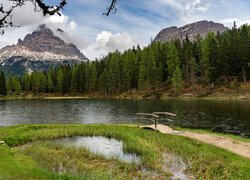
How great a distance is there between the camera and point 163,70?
147 m

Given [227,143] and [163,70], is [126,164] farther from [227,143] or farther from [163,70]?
[163,70]

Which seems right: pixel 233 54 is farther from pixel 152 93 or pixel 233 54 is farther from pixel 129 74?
pixel 129 74

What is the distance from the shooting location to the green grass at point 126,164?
62.3 ft

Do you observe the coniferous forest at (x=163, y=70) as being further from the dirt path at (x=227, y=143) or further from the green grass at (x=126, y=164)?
the green grass at (x=126, y=164)

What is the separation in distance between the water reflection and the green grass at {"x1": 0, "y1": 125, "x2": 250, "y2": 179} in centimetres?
81

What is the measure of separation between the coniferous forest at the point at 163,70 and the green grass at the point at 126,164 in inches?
3696

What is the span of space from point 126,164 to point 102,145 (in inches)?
368

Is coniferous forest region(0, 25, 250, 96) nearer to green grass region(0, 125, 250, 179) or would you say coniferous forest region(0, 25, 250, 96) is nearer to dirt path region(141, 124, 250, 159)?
dirt path region(141, 124, 250, 159)

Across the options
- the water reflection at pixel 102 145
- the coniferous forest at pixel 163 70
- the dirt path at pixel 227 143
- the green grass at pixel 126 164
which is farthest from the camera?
the coniferous forest at pixel 163 70

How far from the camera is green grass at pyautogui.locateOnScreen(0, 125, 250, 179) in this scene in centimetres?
1900

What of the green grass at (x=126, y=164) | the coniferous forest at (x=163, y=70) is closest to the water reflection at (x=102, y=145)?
the green grass at (x=126, y=164)

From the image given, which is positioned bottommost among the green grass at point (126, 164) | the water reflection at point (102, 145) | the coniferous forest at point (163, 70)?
the water reflection at point (102, 145)

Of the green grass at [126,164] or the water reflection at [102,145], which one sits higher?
the green grass at [126,164]

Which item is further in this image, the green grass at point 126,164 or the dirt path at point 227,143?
the dirt path at point 227,143
